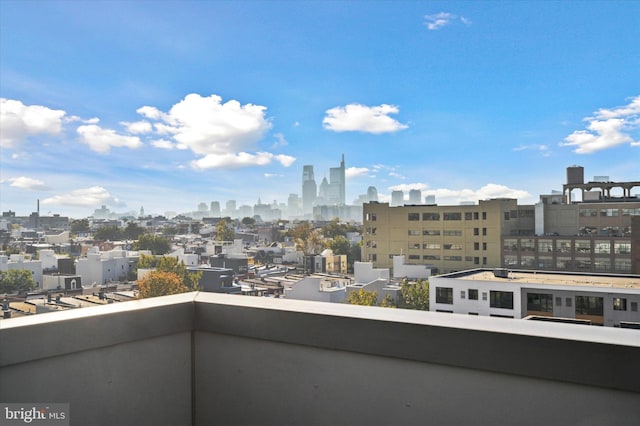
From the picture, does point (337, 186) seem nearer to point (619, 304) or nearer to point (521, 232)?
point (521, 232)

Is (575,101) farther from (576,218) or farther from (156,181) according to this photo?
(156,181)

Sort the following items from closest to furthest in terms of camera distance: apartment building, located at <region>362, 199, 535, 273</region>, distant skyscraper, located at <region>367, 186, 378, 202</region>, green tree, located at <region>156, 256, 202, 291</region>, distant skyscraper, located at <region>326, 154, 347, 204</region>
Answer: green tree, located at <region>156, 256, 202, 291</region>
apartment building, located at <region>362, 199, 535, 273</region>
distant skyscraper, located at <region>326, 154, 347, 204</region>
distant skyscraper, located at <region>367, 186, 378, 202</region>

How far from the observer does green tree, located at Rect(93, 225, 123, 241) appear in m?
3.59

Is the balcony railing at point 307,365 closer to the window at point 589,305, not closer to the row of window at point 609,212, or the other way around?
the row of window at point 609,212

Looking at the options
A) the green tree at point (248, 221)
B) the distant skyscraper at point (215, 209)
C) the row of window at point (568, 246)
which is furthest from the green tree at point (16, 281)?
the row of window at point (568, 246)

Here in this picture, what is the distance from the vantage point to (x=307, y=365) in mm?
846

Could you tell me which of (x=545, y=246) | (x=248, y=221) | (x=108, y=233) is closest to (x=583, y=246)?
(x=545, y=246)

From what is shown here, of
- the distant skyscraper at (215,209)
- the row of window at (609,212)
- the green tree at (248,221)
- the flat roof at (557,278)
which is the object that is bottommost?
the flat roof at (557,278)

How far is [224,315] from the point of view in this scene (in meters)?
0.94

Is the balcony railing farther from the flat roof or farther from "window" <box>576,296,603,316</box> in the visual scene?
the flat roof

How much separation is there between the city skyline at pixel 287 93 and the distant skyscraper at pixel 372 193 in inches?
10.6

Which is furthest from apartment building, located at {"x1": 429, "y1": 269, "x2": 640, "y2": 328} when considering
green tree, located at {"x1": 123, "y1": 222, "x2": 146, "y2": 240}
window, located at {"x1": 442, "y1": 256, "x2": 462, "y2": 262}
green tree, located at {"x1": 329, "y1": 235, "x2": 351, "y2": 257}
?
green tree, located at {"x1": 123, "y1": 222, "x2": 146, "y2": 240}

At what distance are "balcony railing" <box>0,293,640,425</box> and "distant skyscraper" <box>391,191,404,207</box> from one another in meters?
6.25

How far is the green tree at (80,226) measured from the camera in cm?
341
